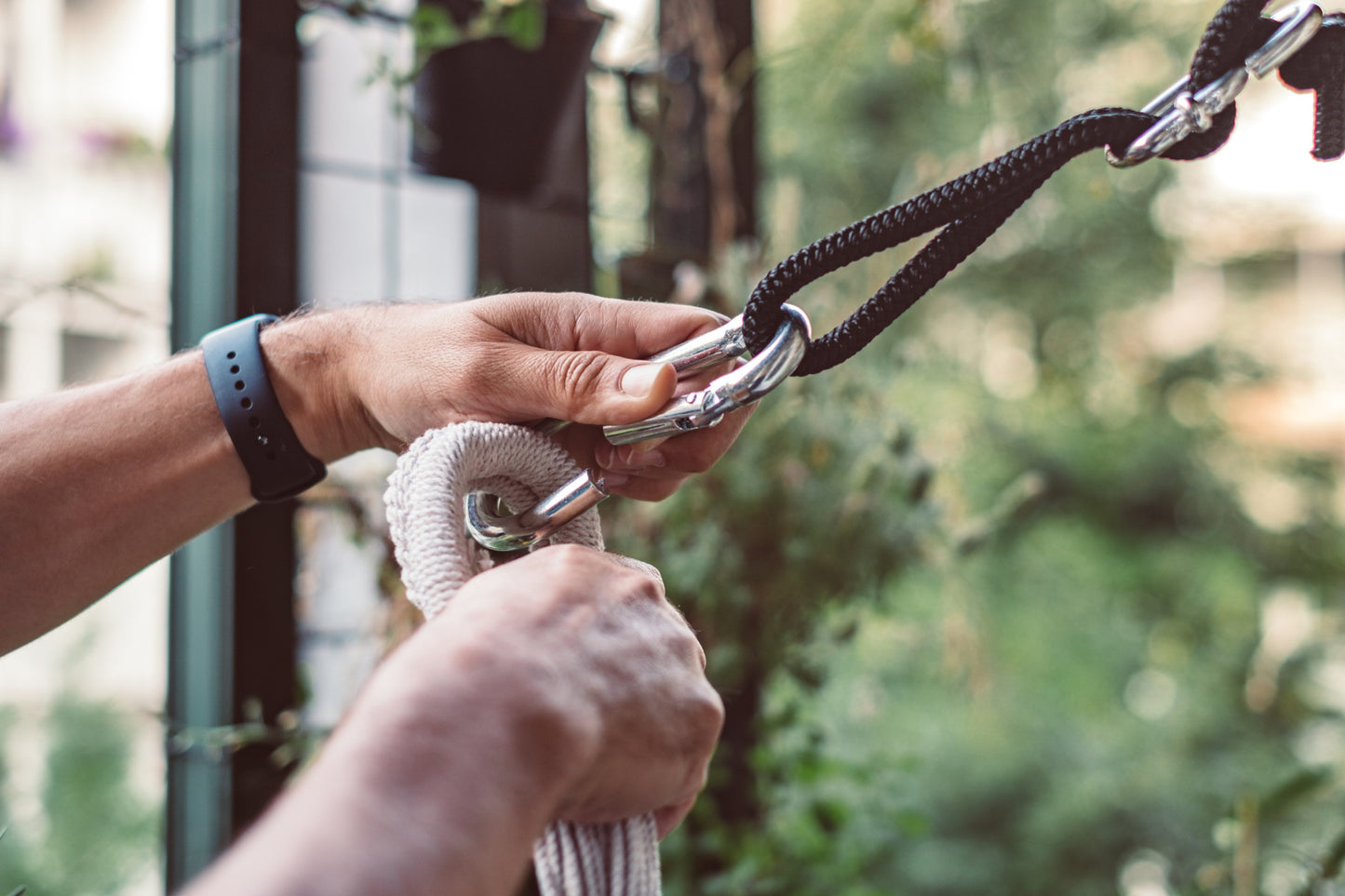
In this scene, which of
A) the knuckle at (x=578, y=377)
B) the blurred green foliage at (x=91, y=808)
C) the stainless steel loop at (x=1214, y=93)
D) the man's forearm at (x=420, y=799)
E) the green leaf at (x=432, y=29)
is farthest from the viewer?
the blurred green foliage at (x=91, y=808)

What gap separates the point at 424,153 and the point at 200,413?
49 cm

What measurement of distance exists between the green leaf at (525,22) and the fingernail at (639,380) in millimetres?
570

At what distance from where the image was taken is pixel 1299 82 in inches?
15.2

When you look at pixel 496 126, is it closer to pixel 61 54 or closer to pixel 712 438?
pixel 61 54

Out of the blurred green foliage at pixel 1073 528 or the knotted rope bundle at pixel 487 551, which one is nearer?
the knotted rope bundle at pixel 487 551

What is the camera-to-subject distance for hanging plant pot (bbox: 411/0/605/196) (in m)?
0.94

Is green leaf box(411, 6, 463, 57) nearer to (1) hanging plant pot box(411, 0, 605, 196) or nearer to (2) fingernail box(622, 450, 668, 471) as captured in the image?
(1) hanging plant pot box(411, 0, 605, 196)

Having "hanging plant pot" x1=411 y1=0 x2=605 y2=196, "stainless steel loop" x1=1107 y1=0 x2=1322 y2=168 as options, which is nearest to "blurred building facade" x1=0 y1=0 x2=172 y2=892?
"hanging plant pot" x1=411 y1=0 x2=605 y2=196

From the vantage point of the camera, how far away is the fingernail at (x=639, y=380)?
1.38 ft

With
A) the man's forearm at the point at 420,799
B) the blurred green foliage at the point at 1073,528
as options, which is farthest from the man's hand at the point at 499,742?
the blurred green foliage at the point at 1073,528

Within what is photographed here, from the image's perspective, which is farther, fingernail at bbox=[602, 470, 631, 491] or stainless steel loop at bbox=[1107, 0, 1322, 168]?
fingernail at bbox=[602, 470, 631, 491]

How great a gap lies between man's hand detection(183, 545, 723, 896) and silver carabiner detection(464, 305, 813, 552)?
6 centimetres

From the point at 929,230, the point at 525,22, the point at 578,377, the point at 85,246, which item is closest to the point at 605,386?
the point at 578,377

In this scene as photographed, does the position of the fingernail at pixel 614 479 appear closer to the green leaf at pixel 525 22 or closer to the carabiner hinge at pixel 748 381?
the carabiner hinge at pixel 748 381
